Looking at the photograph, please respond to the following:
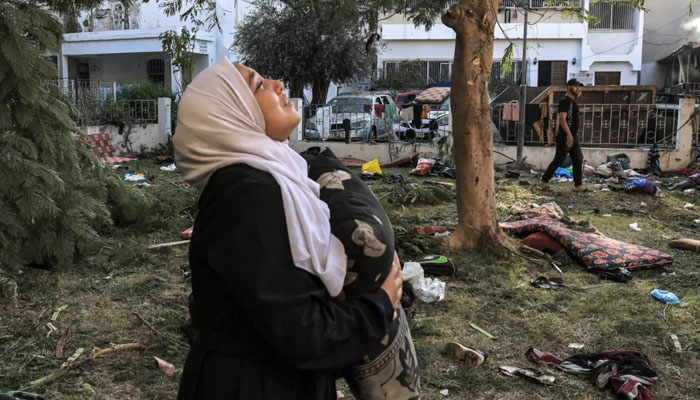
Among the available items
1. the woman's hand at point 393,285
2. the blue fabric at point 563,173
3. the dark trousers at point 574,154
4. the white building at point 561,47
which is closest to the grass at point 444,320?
the woman's hand at point 393,285

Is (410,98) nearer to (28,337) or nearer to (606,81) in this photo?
(606,81)

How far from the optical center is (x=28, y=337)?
394cm

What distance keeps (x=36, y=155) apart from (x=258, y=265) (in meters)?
3.81

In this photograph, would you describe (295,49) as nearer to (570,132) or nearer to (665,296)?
(570,132)

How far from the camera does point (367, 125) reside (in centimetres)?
1534

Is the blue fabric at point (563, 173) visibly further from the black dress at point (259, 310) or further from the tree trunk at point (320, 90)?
the tree trunk at point (320, 90)

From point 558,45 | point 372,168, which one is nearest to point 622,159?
point 372,168

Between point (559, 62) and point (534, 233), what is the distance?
2371cm

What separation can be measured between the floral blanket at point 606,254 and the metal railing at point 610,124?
24.7 ft

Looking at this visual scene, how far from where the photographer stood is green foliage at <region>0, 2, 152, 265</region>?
407cm

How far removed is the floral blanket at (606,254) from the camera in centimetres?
541

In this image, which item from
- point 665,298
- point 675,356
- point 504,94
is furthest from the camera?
point 504,94

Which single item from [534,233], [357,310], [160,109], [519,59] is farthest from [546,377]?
[519,59]

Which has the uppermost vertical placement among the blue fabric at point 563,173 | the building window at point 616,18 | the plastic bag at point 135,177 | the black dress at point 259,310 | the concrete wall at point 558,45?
the building window at point 616,18
